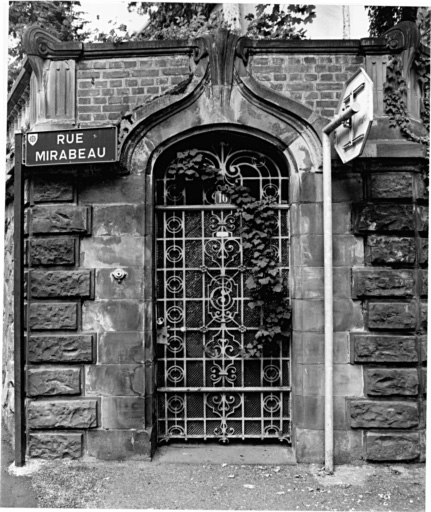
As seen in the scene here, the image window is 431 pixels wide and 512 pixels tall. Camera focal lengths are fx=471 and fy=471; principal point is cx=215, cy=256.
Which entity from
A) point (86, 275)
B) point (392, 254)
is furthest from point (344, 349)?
point (86, 275)

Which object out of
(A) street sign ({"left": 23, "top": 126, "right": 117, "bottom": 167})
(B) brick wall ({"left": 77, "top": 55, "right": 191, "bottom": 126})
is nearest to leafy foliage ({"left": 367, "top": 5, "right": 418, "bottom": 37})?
(B) brick wall ({"left": 77, "top": 55, "right": 191, "bottom": 126})

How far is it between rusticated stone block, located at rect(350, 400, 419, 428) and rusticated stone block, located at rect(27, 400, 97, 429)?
8.57 feet

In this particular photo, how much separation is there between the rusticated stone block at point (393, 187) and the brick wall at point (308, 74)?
92 cm

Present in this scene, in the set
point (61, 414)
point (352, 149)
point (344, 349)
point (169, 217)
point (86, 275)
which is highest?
point (352, 149)

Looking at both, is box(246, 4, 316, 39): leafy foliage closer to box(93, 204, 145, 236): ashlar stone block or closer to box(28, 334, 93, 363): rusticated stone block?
box(93, 204, 145, 236): ashlar stone block

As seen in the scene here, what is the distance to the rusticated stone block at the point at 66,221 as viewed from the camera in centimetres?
482

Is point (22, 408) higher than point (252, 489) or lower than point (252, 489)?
higher

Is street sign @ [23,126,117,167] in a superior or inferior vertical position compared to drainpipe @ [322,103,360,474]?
superior

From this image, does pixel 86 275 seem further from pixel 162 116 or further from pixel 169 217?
pixel 162 116

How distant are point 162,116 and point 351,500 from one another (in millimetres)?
4042

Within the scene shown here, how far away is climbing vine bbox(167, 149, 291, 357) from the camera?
4.91 metres

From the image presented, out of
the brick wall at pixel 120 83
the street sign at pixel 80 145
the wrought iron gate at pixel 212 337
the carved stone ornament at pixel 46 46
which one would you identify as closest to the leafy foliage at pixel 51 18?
the carved stone ornament at pixel 46 46

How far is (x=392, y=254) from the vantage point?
474 cm

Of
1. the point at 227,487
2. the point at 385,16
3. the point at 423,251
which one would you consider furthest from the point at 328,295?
the point at 385,16
